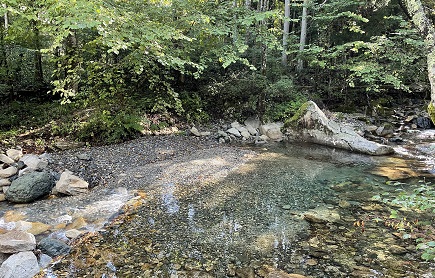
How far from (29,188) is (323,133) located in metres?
10.3

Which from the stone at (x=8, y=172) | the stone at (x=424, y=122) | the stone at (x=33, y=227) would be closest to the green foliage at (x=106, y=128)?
the stone at (x=8, y=172)

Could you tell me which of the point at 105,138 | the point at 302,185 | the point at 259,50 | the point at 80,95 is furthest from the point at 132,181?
the point at 259,50

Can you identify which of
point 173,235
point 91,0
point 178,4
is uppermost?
point 178,4

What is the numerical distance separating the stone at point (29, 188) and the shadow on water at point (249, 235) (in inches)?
81.0

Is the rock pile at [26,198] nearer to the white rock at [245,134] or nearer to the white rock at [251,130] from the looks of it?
the white rock at [245,134]

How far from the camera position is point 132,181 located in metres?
6.99

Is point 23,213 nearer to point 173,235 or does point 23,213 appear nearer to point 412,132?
point 173,235

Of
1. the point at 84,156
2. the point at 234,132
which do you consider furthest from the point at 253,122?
the point at 84,156

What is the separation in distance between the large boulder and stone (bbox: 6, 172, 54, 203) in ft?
31.5

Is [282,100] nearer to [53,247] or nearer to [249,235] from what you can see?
[249,235]

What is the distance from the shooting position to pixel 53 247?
4027 mm

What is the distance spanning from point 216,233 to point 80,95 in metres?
8.65

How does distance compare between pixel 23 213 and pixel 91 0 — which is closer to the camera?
pixel 23 213

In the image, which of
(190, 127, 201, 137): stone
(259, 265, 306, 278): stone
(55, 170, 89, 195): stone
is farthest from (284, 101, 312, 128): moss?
(259, 265, 306, 278): stone
